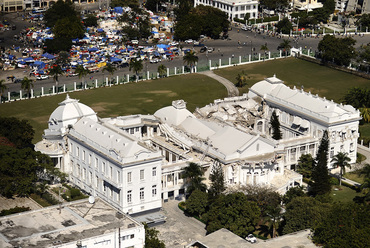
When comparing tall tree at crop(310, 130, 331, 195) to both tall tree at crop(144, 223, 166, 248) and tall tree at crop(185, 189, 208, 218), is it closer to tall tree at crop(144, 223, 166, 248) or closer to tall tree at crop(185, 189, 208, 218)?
tall tree at crop(185, 189, 208, 218)

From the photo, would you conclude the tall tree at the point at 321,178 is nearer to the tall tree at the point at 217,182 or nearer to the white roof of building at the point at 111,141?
the tall tree at the point at 217,182

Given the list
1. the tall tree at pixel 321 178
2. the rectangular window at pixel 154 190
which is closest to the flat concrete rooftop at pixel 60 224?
the rectangular window at pixel 154 190

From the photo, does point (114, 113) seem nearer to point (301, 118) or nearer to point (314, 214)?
point (301, 118)

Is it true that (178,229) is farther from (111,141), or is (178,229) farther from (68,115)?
(68,115)

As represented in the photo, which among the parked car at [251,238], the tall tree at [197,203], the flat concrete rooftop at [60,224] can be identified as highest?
the flat concrete rooftop at [60,224]

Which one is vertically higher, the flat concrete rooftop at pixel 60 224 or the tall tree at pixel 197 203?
the flat concrete rooftop at pixel 60 224

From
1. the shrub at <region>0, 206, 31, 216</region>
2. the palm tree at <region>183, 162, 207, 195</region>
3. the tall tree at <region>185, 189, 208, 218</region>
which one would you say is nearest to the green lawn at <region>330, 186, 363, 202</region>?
the palm tree at <region>183, 162, 207, 195</region>

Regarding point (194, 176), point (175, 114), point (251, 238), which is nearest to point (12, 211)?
point (194, 176)
